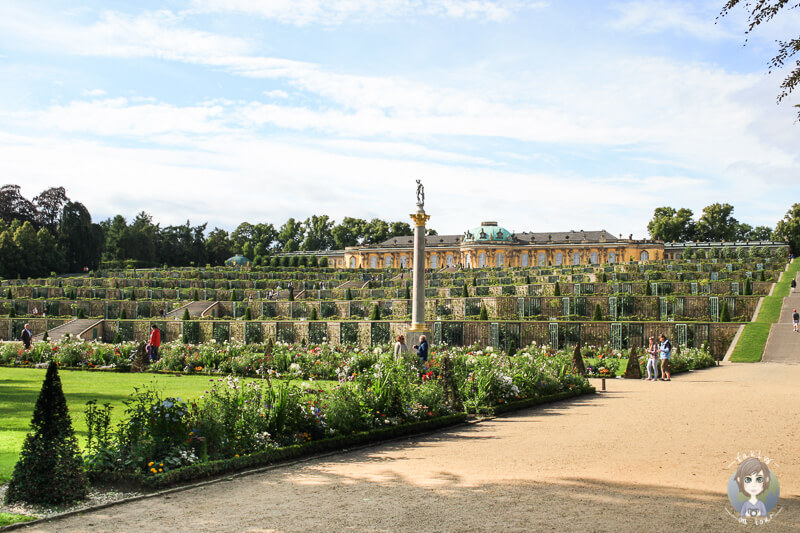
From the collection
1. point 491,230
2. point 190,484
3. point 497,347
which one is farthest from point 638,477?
point 491,230

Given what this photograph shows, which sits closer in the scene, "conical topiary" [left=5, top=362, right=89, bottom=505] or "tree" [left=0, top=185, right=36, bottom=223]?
"conical topiary" [left=5, top=362, right=89, bottom=505]

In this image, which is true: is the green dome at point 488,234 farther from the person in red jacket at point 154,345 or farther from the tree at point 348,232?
the person in red jacket at point 154,345

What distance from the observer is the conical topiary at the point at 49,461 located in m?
7.28

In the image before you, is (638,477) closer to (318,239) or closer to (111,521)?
(111,521)

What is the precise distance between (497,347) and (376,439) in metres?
19.0

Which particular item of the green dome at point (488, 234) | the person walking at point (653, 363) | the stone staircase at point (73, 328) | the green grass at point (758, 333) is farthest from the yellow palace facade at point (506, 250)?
the person walking at point (653, 363)

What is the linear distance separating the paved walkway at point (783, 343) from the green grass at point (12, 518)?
24502mm

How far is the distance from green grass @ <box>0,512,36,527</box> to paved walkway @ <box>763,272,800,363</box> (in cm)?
2450

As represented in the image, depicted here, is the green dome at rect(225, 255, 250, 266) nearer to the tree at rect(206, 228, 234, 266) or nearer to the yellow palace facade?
the tree at rect(206, 228, 234, 266)

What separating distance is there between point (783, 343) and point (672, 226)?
9391 centimetres

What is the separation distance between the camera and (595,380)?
20.7 m

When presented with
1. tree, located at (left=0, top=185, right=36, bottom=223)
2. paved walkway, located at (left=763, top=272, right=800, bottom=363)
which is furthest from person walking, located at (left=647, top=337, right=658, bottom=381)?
tree, located at (left=0, top=185, right=36, bottom=223)

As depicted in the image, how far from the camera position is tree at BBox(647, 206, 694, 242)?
381 feet

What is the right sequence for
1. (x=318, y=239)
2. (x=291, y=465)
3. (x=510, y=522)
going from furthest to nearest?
(x=318, y=239)
(x=291, y=465)
(x=510, y=522)
